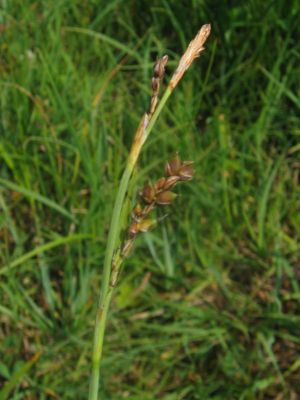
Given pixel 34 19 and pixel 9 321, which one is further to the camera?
pixel 34 19

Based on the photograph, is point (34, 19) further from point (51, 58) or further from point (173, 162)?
point (173, 162)

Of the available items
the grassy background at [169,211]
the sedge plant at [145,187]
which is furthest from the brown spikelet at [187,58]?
the grassy background at [169,211]

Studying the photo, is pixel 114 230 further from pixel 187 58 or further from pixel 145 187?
pixel 187 58

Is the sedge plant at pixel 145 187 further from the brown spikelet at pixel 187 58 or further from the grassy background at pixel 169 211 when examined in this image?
the grassy background at pixel 169 211

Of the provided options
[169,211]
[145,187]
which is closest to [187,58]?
[145,187]

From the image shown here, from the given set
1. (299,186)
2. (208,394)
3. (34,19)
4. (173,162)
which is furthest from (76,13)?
(173,162)

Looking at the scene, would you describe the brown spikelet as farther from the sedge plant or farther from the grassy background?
the grassy background
